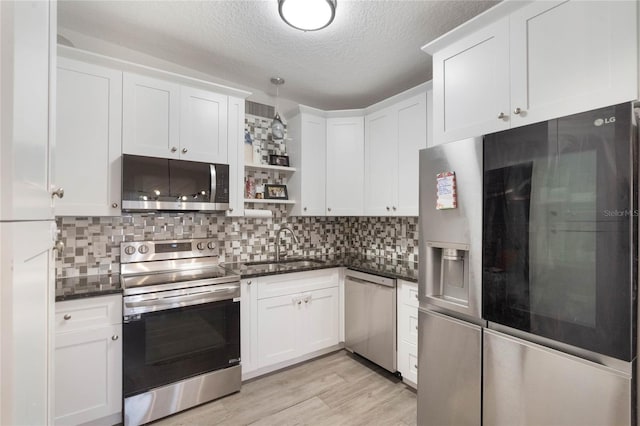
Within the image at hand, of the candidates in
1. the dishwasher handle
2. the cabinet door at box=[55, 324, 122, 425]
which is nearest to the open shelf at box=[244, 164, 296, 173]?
the dishwasher handle

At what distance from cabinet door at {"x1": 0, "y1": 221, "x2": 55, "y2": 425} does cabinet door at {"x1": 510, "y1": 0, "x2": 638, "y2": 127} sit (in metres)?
1.81

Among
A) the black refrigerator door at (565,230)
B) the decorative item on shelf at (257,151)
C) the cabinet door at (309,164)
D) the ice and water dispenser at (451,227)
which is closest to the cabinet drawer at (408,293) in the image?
the ice and water dispenser at (451,227)

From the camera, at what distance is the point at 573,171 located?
1162 mm

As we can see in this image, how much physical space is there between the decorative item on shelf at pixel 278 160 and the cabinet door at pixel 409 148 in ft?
3.71

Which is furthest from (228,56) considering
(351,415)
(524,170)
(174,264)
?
(351,415)

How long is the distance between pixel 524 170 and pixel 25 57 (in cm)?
163

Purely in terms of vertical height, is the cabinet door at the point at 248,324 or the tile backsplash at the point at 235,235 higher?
the tile backsplash at the point at 235,235

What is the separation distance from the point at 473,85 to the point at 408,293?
4.96ft

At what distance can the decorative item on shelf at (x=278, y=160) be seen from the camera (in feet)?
9.73

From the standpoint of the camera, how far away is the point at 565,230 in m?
1.18

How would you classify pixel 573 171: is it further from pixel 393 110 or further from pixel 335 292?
pixel 335 292

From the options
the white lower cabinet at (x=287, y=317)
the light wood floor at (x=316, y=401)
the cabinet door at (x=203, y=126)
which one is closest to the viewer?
the light wood floor at (x=316, y=401)

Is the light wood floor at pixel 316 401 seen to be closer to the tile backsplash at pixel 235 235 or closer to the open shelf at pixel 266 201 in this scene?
the tile backsplash at pixel 235 235

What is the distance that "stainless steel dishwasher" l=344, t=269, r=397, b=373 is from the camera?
2422 mm
